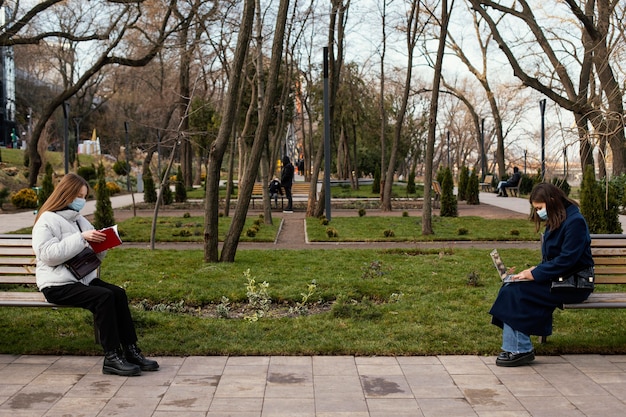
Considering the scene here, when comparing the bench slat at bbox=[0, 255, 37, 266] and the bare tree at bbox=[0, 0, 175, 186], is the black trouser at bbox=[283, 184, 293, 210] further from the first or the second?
the bench slat at bbox=[0, 255, 37, 266]

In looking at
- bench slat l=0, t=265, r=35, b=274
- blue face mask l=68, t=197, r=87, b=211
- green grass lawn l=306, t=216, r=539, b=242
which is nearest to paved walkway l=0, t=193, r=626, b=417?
bench slat l=0, t=265, r=35, b=274

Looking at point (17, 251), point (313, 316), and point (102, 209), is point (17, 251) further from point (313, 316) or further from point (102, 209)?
point (102, 209)

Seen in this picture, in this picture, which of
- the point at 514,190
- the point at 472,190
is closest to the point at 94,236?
the point at 472,190

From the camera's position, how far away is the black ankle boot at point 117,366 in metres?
5.88

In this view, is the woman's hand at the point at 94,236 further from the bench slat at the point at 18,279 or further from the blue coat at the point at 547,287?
the blue coat at the point at 547,287

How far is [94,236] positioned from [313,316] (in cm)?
252

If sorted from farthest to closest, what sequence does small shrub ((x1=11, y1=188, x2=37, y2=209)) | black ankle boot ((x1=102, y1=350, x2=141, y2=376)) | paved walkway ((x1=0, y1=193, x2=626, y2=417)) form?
1. small shrub ((x1=11, y1=188, x2=37, y2=209))
2. black ankle boot ((x1=102, y1=350, x2=141, y2=376))
3. paved walkway ((x1=0, y1=193, x2=626, y2=417))

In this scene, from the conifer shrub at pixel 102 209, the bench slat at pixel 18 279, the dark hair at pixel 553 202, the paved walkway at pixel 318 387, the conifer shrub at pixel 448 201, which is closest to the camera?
the paved walkway at pixel 318 387

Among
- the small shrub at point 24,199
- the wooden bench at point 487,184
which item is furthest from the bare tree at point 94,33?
the wooden bench at point 487,184

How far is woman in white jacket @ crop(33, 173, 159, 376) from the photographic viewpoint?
236 inches

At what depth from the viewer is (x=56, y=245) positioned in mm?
6027

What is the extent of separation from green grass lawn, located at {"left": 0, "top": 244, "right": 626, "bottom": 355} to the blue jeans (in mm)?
401

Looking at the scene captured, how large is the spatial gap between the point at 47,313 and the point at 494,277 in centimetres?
549

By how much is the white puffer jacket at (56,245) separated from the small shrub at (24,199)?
836 inches
